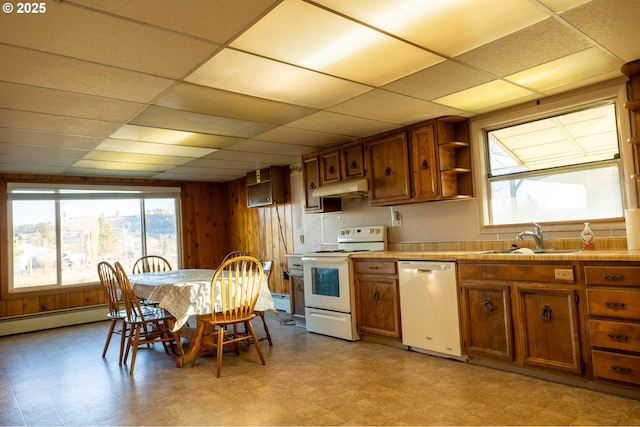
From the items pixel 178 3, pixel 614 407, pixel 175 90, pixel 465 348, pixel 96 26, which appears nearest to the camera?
pixel 178 3

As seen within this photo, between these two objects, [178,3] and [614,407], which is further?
[614,407]

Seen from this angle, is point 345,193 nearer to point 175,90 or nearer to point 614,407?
point 175,90

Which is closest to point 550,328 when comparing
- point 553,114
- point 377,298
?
point 377,298

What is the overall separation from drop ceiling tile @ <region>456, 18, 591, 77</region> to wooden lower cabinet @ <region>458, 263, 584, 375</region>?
134cm

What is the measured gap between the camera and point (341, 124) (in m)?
4.06

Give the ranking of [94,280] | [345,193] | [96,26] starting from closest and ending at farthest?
[96,26], [345,193], [94,280]

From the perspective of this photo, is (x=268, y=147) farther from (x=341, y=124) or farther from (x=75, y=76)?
(x=75, y=76)

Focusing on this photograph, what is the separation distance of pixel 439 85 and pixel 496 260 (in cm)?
134

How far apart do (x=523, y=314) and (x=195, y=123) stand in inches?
121

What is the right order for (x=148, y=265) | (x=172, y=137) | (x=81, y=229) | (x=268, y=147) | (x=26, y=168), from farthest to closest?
1. (x=81, y=229)
2. (x=148, y=265)
3. (x=26, y=168)
4. (x=268, y=147)
5. (x=172, y=137)

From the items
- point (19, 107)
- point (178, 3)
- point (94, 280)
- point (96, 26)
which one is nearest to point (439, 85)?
point (178, 3)

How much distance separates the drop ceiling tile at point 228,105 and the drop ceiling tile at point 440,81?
84cm

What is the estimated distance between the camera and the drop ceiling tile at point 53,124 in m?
3.30

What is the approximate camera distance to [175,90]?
2.91 m
